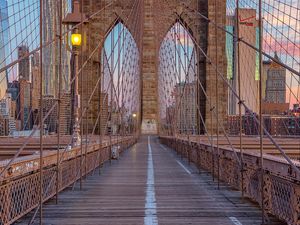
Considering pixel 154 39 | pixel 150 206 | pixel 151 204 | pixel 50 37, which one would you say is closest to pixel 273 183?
pixel 150 206

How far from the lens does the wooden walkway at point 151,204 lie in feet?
23.9

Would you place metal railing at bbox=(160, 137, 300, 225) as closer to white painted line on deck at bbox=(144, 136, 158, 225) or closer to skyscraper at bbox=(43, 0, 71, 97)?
white painted line on deck at bbox=(144, 136, 158, 225)

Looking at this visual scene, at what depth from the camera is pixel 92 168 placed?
1485 cm

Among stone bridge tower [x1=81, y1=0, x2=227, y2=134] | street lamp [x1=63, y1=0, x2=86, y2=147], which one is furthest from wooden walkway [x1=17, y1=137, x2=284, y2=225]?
stone bridge tower [x1=81, y1=0, x2=227, y2=134]

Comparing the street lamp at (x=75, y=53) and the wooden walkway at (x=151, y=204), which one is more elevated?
the street lamp at (x=75, y=53)

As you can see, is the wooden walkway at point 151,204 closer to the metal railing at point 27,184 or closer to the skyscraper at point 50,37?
the metal railing at point 27,184

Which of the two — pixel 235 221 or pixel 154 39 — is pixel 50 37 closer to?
pixel 235 221

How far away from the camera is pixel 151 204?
8719 mm

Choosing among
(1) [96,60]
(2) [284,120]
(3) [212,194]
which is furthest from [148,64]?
(3) [212,194]

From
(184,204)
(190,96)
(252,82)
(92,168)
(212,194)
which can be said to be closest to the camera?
(184,204)

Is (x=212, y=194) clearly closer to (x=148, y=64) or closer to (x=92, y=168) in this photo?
(x=92, y=168)

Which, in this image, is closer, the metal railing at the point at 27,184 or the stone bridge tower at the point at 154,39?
the metal railing at the point at 27,184

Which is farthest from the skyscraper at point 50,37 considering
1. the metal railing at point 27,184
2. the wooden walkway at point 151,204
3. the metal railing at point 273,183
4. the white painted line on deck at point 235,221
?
the white painted line on deck at point 235,221

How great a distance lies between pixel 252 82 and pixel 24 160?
76.7ft
